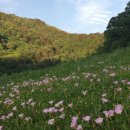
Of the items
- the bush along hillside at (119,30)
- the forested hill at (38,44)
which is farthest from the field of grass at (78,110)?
the forested hill at (38,44)

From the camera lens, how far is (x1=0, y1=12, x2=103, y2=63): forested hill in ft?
289

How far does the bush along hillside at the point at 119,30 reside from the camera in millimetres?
50466

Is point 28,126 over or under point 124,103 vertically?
under

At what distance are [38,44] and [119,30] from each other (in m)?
57.7

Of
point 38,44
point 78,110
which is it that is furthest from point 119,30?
point 38,44

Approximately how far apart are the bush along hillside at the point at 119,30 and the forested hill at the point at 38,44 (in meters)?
28.1

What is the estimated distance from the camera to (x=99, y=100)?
27.9 feet

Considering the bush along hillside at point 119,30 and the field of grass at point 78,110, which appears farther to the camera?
the bush along hillside at point 119,30

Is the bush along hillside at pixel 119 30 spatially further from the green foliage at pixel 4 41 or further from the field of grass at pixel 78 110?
the green foliage at pixel 4 41

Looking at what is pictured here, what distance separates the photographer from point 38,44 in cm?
10781

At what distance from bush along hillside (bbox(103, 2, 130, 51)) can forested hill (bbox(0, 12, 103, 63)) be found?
28116 millimetres

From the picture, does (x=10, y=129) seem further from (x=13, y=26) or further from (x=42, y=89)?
(x=13, y=26)

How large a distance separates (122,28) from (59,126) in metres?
45.2

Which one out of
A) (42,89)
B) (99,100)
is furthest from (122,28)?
(99,100)
